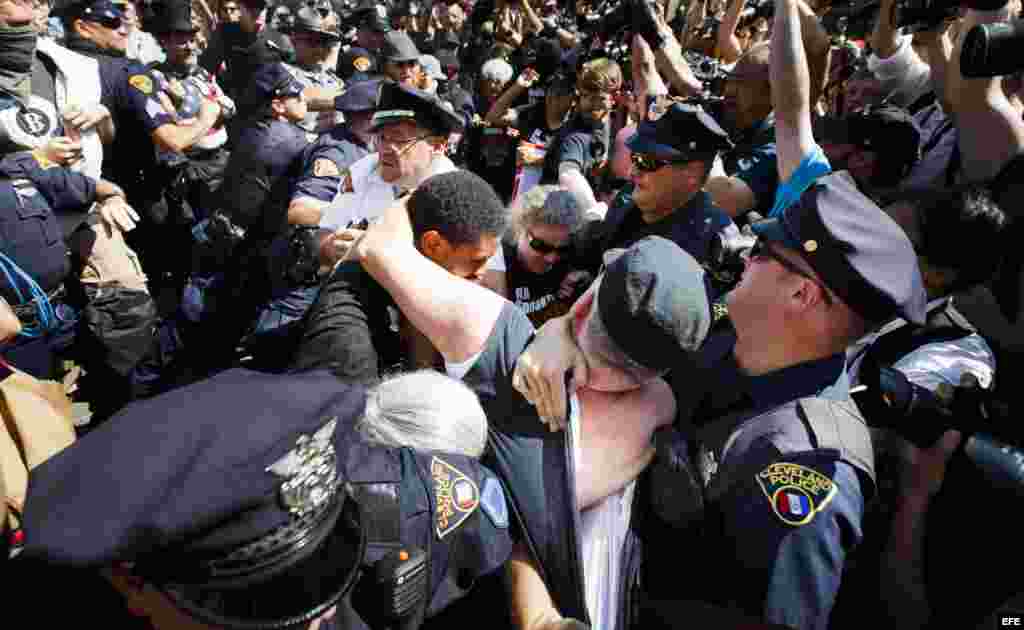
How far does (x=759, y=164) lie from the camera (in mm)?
3086

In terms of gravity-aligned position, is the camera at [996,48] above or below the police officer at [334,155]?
above

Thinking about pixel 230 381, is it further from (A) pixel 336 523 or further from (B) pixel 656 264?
(B) pixel 656 264

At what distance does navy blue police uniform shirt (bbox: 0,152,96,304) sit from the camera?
2.49m

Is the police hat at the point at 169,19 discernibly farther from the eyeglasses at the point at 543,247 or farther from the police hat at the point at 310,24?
the eyeglasses at the point at 543,247

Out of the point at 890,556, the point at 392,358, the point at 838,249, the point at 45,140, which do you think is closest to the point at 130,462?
the point at 392,358

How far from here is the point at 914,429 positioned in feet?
4.95

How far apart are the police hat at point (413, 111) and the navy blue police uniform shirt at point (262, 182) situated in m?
1.08

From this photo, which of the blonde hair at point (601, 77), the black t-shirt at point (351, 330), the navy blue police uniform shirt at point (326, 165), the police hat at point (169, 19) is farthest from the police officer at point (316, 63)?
the black t-shirt at point (351, 330)

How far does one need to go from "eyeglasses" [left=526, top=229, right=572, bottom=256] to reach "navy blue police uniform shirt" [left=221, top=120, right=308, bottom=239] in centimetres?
168

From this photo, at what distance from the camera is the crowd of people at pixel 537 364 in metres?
0.94

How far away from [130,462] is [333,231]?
1.96m

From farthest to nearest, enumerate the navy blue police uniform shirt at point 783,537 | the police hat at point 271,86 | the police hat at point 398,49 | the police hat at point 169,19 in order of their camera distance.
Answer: the police hat at point 169,19 < the police hat at point 398,49 < the police hat at point 271,86 < the navy blue police uniform shirt at point 783,537

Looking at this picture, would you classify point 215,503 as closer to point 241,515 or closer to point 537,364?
point 241,515

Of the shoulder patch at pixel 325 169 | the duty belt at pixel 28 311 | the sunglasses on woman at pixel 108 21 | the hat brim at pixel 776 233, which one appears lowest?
the duty belt at pixel 28 311
